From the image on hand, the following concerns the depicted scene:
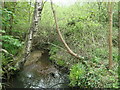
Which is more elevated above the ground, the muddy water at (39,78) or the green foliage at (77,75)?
the green foliage at (77,75)

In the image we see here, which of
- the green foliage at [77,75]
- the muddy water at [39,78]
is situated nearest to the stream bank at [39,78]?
the muddy water at [39,78]

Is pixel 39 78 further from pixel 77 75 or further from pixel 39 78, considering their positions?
pixel 77 75

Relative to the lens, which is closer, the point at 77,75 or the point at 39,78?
the point at 77,75

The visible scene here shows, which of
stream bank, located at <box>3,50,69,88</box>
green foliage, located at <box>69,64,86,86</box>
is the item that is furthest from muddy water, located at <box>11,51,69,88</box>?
green foliage, located at <box>69,64,86,86</box>

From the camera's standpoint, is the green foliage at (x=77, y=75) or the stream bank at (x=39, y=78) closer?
the green foliage at (x=77, y=75)

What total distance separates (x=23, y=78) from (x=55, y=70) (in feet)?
5.74

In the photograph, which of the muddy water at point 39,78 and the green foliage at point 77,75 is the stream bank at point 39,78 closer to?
the muddy water at point 39,78

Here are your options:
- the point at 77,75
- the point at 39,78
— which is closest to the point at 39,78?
the point at 39,78

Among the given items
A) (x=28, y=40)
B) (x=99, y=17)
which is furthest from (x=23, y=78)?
(x=99, y=17)

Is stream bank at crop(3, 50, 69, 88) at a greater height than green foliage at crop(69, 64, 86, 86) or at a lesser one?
lesser

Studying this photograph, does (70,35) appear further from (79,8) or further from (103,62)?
(103,62)

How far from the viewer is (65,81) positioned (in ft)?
16.7

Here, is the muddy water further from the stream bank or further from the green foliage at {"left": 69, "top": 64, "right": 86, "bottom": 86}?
the green foliage at {"left": 69, "top": 64, "right": 86, "bottom": 86}

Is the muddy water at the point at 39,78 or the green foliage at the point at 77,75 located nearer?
the green foliage at the point at 77,75
